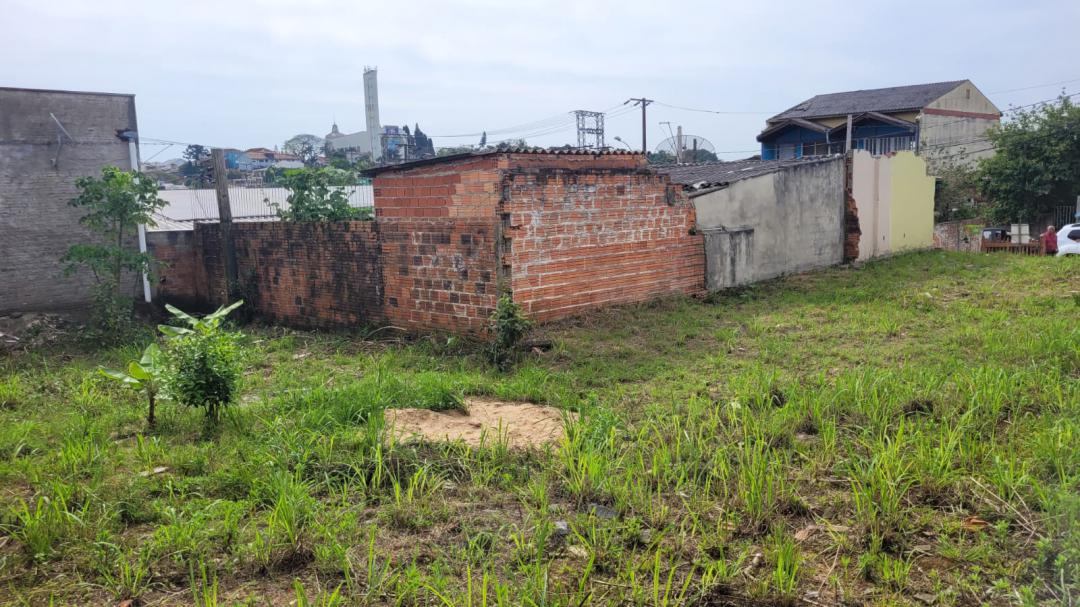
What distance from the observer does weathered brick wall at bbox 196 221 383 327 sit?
32.1 feet

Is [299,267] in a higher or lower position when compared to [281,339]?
higher

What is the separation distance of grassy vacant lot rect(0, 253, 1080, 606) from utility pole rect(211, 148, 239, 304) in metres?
4.92

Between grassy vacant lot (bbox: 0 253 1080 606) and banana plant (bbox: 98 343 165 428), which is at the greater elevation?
banana plant (bbox: 98 343 165 428)

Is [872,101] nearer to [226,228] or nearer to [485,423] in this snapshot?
[226,228]

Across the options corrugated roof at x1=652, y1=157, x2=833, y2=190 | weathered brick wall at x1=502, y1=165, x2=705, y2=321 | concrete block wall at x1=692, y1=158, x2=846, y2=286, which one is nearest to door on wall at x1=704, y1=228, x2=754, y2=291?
concrete block wall at x1=692, y1=158, x2=846, y2=286

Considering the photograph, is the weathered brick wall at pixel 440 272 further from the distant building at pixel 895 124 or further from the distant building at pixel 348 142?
the distant building at pixel 348 142

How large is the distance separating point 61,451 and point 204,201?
1697 cm

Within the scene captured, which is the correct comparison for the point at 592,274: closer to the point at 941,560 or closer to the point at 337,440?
the point at 337,440

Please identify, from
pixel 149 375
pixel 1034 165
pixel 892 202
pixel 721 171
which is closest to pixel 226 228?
pixel 149 375

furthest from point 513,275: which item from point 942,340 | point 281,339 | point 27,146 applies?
point 27,146

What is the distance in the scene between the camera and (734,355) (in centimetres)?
735

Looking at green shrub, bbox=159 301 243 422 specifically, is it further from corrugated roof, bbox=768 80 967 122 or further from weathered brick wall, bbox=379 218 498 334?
corrugated roof, bbox=768 80 967 122

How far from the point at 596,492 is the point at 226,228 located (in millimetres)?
9418

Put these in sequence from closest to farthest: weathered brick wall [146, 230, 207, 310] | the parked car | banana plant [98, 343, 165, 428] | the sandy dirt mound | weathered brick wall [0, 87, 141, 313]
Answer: the sandy dirt mound, banana plant [98, 343, 165, 428], weathered brick wall [0, 87, 141, 313], weathered brick wall [146, 230, 207, 310], the parked car
